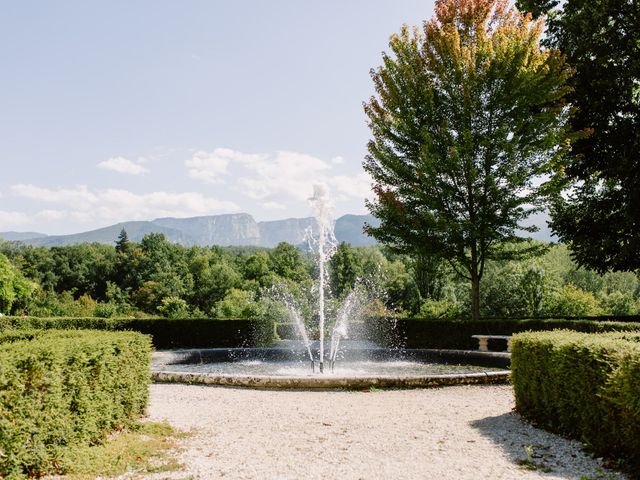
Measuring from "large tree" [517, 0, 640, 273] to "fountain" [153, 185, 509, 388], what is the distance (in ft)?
21.0

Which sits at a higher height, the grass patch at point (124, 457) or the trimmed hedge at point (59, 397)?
the trimmed hedge at point (59, 397)

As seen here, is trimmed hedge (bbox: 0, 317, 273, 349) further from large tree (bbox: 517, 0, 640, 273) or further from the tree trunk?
large tree (bbox: 517, 0, 640, 273)

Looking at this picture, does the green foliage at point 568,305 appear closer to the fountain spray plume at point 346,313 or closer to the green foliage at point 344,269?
the fountain spray plume at point 346,313

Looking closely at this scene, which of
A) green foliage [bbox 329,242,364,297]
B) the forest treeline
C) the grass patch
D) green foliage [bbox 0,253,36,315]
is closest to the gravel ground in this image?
the grass patch

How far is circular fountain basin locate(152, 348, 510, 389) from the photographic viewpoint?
378 inches

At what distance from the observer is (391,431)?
6297 millimetres

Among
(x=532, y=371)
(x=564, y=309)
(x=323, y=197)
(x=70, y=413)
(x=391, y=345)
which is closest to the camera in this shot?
(x=70, y=413)

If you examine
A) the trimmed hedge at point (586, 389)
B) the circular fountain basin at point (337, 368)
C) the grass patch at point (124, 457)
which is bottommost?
the circular fountain basin at point (337, 368)

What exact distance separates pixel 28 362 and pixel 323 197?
10110 mm

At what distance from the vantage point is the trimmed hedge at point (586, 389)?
4.75 meters

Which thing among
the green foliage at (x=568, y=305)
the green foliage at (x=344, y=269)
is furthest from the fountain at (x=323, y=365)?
the green foliage at (x=344, y=269)

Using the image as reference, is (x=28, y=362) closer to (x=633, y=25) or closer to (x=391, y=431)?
(x=391, y=431)

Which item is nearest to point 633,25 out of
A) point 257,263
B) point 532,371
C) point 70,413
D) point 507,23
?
point 507,23

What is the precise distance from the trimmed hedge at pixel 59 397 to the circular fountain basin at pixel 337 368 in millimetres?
3466
